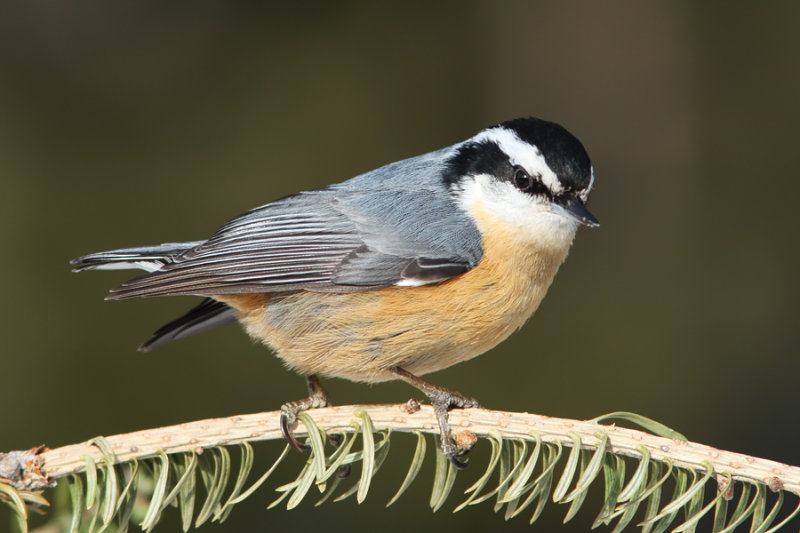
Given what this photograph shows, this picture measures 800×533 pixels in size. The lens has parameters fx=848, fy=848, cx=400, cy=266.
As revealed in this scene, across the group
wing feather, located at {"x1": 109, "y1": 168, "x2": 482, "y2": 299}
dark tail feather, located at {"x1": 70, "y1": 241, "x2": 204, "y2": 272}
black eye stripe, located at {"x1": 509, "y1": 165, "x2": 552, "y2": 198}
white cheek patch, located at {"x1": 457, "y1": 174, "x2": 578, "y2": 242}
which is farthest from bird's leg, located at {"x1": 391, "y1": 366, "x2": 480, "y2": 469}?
dark tail feather, located at {"x1": 70, "y1": 241, "x2": 204, "y2": 272}

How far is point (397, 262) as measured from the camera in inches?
81.3

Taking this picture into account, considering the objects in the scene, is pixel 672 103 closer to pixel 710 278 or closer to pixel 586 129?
pixel 586 129

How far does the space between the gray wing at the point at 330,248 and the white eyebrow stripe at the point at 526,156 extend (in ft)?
0.64

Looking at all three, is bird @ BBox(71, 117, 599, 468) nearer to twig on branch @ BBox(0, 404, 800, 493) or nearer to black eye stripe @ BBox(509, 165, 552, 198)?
black eye stripe @ BBox(509, 165, 552, 198)

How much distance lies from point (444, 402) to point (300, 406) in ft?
1.19

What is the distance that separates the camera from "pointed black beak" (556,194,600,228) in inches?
78.5

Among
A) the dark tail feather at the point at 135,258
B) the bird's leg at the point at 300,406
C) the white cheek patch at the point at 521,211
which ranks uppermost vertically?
the white cheek patch at the point at 521,211

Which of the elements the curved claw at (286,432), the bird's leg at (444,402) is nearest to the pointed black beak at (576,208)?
the bird's leg at (444,402)

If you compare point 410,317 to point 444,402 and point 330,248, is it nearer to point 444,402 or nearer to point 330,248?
point 444,402

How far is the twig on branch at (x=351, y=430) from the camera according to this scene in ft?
3.85

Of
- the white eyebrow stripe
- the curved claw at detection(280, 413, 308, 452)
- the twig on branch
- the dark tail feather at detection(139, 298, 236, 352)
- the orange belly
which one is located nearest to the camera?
the twig on branch

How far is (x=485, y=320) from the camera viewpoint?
6.40ft

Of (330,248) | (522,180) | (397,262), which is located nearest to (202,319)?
(330,248)

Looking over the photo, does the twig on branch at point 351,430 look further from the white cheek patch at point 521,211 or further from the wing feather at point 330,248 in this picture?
the white cheek patch at point 521,211
